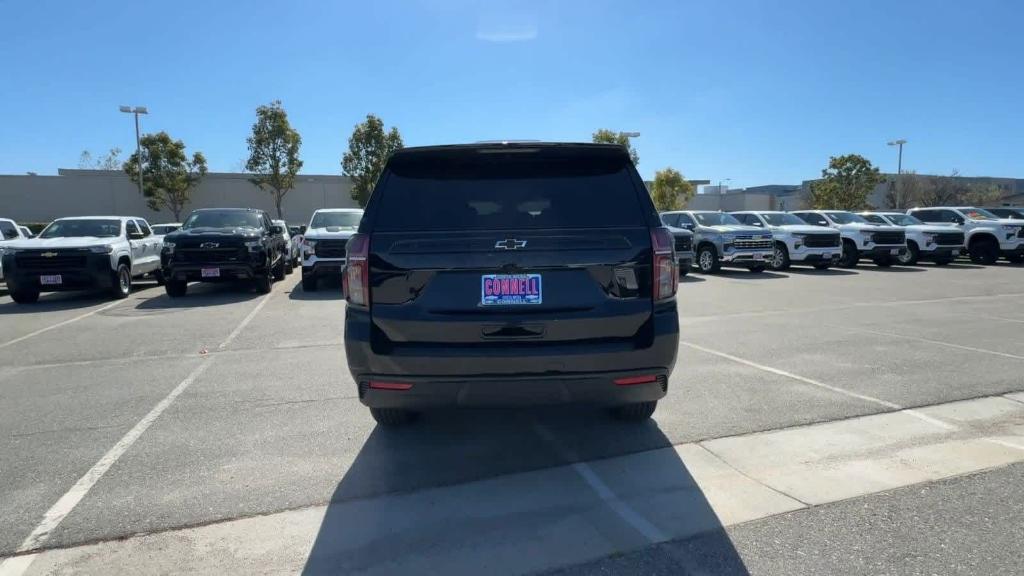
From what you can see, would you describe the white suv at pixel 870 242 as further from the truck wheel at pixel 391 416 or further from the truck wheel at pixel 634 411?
the truck wheel at pixel 391 416

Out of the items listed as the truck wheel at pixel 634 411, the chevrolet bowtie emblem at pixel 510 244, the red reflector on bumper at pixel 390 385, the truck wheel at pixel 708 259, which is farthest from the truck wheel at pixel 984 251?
the red reflector on bumper at pixel 390 385

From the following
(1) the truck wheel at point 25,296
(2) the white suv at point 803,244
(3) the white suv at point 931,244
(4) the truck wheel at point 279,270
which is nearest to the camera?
(1) the truck wheel at point 25,296

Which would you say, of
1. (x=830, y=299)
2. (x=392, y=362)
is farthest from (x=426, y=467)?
(x=830, y=299)

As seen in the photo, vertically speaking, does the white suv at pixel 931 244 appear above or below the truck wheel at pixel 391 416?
above

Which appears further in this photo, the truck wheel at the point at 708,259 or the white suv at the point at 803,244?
the white suv at the point at 803,244

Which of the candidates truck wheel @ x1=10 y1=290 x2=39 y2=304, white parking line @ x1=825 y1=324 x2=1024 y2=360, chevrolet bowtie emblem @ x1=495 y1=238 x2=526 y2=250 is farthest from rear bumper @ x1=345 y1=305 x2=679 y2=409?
truck wheel @ x1=10 y1=290 x2=39 y2=304

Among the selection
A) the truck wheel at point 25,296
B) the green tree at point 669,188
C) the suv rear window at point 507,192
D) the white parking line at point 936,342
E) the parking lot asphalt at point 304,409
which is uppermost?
the green tree at point 669,188

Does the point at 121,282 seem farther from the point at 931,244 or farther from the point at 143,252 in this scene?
the point at 931,244

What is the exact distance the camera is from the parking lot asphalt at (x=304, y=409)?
3582 millimetres

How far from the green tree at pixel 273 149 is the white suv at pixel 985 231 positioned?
34709mm

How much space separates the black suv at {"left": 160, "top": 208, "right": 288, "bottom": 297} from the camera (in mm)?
12359

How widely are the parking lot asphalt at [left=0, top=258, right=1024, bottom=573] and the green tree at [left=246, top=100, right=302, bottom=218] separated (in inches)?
1220

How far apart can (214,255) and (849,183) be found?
49561 millimetres

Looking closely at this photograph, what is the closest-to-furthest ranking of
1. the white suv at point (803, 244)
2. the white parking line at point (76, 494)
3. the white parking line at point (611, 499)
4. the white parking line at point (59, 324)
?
1. the white parking line at point (76, 494)
2. the white parking line at point (611, 499)
3. the white parking line at point (59, 324)
4. the white suv at point (803, 244)
